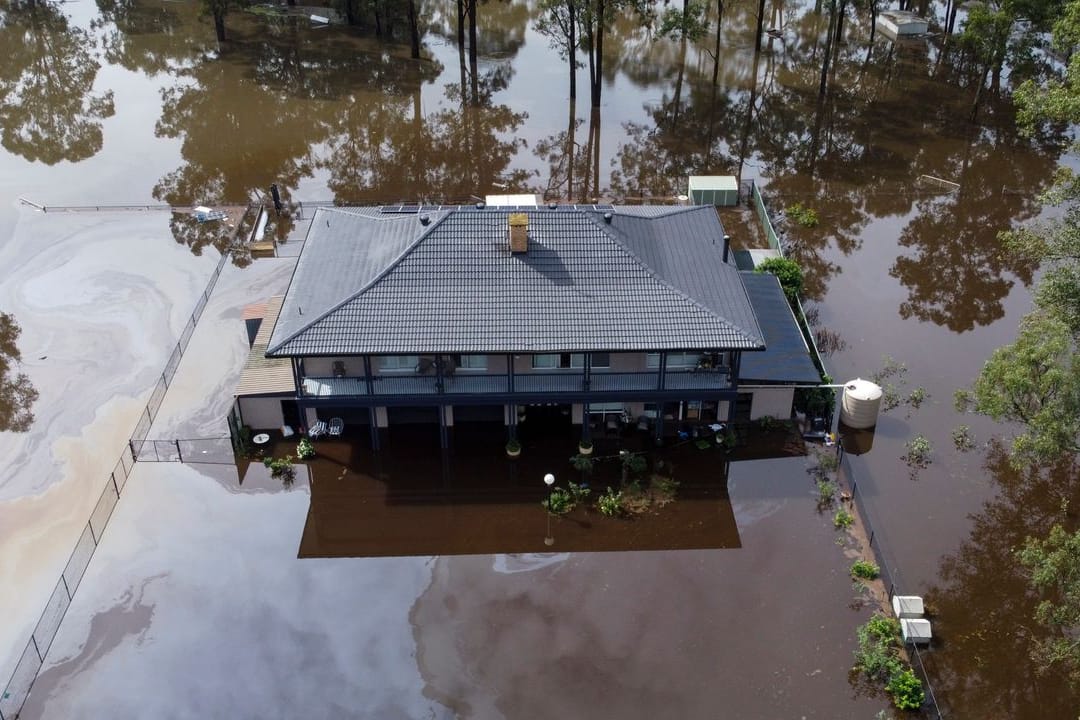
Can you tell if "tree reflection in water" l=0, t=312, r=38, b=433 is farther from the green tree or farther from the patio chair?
the green tree

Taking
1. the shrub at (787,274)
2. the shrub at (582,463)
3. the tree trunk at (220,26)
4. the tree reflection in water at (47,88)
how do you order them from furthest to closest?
the tree trunk at (220,26) < the tree reflection in water at (47,88) < the shrub at (787,274) < the shrub at (582,463)

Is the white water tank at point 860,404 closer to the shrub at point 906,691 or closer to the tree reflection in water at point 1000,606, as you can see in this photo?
the tree reflection in water at point 1000,606

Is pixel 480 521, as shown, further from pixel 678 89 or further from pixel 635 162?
pixel 678 89

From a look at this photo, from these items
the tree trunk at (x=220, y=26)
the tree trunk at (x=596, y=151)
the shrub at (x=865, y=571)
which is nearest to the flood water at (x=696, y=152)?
the tree trunk at (x=596, y=151)

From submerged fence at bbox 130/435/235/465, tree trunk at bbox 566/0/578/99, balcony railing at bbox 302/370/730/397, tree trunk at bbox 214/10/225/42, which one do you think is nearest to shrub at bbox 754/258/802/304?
balcony railing at bbox 302/370/730/397

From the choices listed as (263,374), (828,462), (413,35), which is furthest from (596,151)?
(828,462)

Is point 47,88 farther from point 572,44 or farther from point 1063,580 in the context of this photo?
point 1063,580

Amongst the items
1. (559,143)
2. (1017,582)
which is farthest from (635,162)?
(1017,582)

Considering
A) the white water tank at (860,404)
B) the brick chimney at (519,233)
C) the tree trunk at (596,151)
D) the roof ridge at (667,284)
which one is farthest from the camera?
the tree trunk at (596,151)
